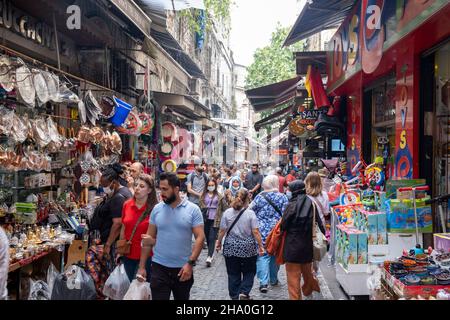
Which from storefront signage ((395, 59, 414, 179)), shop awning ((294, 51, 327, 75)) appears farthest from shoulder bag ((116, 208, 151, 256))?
shop awning ((294, 51, 327, 75))

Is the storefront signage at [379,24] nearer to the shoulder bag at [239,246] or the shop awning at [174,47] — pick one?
the shoulder bag at [239,246]

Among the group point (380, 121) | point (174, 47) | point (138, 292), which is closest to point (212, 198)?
point (380, 121)

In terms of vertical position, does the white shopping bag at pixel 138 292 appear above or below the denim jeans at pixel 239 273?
above

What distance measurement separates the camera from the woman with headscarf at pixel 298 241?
6297 millimetres

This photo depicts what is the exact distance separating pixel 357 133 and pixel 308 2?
4175 millimetres

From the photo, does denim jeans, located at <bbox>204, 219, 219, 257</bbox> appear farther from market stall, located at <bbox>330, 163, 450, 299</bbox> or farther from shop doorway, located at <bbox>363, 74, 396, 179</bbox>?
shop doorway, located at <bbox>363, 74, 396, 179</bbox>

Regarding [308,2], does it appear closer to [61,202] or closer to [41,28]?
[41,28]

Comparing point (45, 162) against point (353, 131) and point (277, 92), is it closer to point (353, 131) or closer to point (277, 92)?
point (353, 131)

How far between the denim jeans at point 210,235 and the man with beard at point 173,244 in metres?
4.72

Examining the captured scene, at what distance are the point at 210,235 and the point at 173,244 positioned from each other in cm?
513

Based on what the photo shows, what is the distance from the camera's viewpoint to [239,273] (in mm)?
6793

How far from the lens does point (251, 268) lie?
267 inches

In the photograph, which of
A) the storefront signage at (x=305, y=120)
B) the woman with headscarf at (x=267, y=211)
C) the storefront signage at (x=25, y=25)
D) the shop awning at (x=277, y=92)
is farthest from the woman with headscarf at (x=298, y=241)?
the shop awning at (x=277, y=92)
